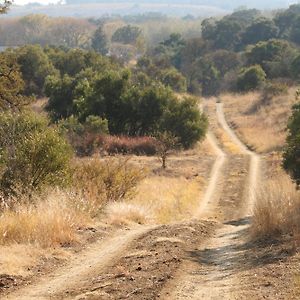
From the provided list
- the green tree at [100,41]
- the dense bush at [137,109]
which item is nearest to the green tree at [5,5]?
the dense bush at [137,109]

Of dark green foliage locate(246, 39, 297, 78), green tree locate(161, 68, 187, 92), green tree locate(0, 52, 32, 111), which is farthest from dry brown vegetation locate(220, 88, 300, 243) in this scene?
green tree locate(0, 52, 32, 111)

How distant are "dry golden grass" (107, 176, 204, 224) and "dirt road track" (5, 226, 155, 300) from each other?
288cm

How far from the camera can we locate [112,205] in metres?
15.5

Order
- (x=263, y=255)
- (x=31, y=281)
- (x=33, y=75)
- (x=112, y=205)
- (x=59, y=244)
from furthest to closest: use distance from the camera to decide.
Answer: (x=33, y=75) → (x=112, y=205) → (x=59, y=244) → (x=263, y=255) → (x=31, y=281)

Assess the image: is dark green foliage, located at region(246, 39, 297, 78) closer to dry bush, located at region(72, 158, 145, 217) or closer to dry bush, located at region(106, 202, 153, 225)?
dry bush, located at region(72, 158, 145, 217)

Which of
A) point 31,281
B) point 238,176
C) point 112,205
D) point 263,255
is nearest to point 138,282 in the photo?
point 31,281

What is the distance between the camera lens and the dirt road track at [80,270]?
25.0 ft

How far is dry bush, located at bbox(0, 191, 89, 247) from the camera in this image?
1038cm

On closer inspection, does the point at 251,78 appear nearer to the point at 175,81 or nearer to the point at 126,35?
the point at 175,81

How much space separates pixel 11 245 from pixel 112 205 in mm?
5820

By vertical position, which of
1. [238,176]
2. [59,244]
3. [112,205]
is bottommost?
[238,176]

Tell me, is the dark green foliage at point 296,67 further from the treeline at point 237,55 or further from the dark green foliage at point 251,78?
the dark green foliage at point 251,78

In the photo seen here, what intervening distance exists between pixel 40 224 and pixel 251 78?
6778 centimetres

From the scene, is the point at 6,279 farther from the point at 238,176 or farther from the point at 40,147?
the point at 238,176
